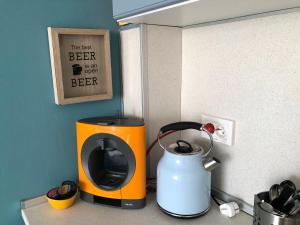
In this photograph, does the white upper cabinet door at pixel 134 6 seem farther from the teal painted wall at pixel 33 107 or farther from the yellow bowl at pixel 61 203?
the yellow bowl at pixel 61 203

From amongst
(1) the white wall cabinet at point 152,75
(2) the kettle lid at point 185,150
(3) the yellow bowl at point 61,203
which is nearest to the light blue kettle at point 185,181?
(2) the kettle lid at point 185,150

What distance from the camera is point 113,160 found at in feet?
3.09

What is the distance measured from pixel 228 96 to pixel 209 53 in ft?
0.55

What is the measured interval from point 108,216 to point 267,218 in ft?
1.57

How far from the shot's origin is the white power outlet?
861 mm

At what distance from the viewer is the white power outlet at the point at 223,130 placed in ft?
2.82

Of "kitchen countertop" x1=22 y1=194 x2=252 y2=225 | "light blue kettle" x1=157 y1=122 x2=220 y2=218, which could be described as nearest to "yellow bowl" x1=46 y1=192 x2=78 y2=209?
"kitchen countertop" x1=22 y1=194 x2=252 y2=225

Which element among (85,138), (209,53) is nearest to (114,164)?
(85,138)

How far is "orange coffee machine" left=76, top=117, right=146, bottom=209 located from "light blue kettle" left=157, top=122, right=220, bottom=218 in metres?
0.09

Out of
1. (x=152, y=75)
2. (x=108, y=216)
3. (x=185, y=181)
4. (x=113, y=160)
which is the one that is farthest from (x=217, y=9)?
(x=108, y=216)

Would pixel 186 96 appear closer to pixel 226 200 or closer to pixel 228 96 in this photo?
pixel 228 96

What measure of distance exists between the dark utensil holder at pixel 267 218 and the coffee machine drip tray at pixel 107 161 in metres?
0.39

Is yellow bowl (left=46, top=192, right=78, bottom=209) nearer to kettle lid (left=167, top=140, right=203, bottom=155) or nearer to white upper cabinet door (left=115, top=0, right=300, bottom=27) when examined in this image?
kettle lid (left=167, top=140, right=203, bottom=155)

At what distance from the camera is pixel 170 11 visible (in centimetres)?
69
